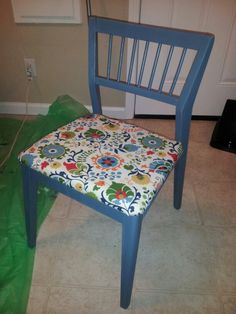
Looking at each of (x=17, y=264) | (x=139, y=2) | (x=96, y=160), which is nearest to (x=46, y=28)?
(x=139, y=2)

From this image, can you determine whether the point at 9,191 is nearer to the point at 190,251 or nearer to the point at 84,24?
the point at 190,251

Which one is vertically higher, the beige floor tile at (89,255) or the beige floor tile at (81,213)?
the beige floor tile at (81,213)

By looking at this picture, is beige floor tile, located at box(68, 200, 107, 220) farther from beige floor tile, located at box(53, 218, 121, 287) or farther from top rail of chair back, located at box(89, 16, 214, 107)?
top rail of chair back, located at box(89, 16, 214, 107)

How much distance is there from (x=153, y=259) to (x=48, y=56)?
1.30m

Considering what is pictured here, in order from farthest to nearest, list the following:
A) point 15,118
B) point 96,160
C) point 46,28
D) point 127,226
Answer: point 15,118, point 46,28, point 96,160, point 127,226

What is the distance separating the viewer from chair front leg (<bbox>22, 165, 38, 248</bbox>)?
2.83 feet

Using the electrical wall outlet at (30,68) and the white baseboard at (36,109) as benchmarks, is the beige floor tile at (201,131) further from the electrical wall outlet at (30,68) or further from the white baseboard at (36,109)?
the electrical wall outlet at (30,68)

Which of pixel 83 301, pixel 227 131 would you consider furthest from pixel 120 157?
pixel 227 131

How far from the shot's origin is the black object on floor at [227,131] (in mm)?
1588

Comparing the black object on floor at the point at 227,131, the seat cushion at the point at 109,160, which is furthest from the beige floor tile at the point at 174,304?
the black object on floor at the point at 227,131

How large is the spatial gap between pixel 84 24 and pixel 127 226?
4.09ft

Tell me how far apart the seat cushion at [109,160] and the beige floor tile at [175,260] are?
40 cm

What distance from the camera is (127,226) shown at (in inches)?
28.2

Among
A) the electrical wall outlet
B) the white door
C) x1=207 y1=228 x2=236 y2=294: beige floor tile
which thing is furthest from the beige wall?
x1=207 y1=228 x2=236 y2=294: beige floor tile
